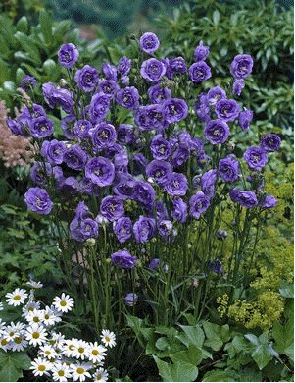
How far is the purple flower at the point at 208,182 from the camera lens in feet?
8.79

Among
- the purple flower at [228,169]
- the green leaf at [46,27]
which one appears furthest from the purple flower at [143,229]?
the green leaf at [46,27]

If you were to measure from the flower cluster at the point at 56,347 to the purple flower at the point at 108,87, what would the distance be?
0.80 meters

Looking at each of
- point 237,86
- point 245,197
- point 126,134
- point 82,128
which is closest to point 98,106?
point 82,128

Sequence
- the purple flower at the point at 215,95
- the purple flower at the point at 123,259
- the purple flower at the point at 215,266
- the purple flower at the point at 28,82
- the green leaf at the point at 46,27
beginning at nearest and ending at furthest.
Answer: the purple flower at the point at 123,259
the purple flower at the point at 215,95
the purple flower at the point at 28,82
the purple flower at the point at 215,266
the green leaf at the point at 46,27

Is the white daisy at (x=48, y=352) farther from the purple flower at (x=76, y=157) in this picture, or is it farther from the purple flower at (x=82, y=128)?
the purple flower at (x=82, y=128)

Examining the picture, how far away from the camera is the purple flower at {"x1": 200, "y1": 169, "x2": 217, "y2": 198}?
268cm

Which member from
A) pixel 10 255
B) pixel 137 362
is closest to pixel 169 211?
pixel 137 362

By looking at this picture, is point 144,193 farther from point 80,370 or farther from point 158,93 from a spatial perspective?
point 80,370

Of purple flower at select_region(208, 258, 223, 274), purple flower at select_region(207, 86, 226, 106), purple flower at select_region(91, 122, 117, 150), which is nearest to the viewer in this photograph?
purple flower at select_region(91, 122, 117, 150)

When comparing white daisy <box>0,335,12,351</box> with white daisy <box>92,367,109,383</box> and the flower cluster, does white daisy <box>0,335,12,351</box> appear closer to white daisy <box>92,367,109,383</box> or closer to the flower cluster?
the flower cluster

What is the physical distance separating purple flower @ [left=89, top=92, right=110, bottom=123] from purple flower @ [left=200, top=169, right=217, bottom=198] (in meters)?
0.43

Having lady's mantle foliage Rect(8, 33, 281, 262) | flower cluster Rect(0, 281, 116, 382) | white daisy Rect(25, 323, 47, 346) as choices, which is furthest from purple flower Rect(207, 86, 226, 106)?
white daisy Rect(25, 323, 47, 346)

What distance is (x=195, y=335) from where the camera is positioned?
2811 millimetres

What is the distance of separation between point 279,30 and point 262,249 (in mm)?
2487
